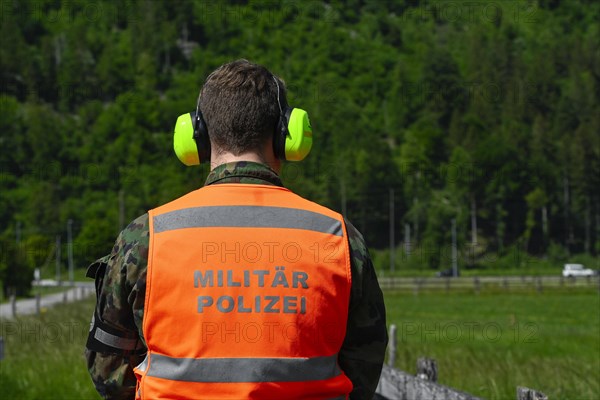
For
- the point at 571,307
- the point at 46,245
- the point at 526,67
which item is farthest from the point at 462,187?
the point at 571,307

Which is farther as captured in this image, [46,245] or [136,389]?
[46,245]

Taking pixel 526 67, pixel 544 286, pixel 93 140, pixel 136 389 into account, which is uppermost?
pixel 526 67

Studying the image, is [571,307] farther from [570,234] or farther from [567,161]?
[567,161]

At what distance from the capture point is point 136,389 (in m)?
2.85

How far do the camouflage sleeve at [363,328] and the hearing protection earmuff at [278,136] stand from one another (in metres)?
0.28

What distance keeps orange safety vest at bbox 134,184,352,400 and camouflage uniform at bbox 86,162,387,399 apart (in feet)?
0.20

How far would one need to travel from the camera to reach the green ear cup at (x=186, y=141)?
3047 millimetres

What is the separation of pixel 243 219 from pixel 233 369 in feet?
1.25

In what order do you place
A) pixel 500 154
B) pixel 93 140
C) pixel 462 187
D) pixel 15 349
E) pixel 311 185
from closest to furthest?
pixel 15 349 → pixel 311 185 → pixel 462 187 → pixel 500 154 → pixel 93 140

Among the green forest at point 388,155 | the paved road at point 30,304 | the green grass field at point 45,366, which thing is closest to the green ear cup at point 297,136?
the green grass field at point 45,366

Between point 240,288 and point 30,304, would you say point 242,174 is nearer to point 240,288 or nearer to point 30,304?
point 240,288

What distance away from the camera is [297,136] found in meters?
2.98

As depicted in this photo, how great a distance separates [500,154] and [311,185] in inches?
1437

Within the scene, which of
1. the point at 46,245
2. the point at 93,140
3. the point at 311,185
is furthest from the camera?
the point at 93,140
